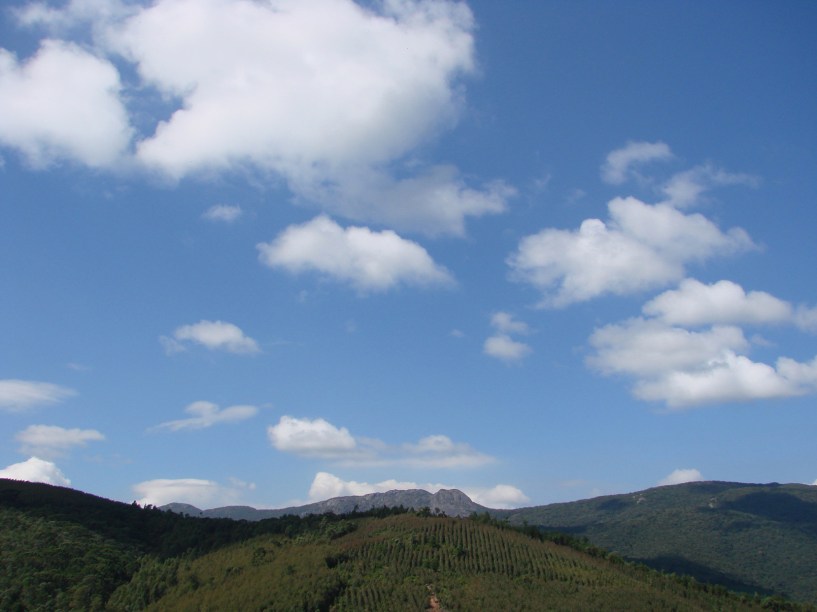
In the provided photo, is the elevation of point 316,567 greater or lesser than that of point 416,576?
greater

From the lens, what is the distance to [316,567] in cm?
11269

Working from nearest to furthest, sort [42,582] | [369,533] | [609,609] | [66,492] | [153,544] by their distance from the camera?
[609,609] < [42,582] < [369,533] < [153,544] < [66,492]

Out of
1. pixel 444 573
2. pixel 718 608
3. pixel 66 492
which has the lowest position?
pixel 718 608

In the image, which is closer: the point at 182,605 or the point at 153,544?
the point at 182,605

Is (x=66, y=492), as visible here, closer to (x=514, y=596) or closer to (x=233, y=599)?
(x=233, y=599)

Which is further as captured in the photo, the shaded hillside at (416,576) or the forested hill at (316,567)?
the forested hill at (316,567)

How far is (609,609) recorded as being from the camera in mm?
100375

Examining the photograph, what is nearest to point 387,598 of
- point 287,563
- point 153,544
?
A: point 287,563

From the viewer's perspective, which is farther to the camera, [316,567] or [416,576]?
[316,567]

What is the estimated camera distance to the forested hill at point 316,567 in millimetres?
104188

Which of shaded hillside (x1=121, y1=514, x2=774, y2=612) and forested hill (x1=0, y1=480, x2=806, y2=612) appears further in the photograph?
forested hill (x1=0, y1=480, x2=806, y2=612)

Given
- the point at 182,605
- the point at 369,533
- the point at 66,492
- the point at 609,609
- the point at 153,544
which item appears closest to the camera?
the point at 609,609

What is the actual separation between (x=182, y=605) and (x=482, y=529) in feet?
197

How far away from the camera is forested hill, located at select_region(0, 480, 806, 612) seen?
A: 104188mm
